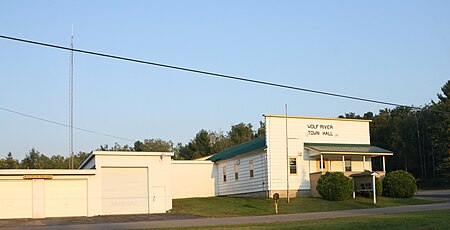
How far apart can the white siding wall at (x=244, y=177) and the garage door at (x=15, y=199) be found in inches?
623

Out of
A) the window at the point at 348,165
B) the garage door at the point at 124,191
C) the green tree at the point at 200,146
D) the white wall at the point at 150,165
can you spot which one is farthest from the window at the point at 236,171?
the green tree at the point at 200,146

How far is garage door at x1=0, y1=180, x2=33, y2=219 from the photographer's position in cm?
3216

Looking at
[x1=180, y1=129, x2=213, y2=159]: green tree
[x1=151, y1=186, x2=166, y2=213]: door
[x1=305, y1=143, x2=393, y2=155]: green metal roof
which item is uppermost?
[x1=180, y1=129, x2=213, y2=159]: green tree

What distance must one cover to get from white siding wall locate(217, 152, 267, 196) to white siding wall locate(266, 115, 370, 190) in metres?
0.83

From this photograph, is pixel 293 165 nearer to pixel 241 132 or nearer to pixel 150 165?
pixel 150 165

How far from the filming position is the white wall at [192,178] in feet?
152

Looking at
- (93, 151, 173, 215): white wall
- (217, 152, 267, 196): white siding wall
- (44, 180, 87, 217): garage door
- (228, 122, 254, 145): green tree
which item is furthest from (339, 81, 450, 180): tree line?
(44, 180, 87, 217): garage door

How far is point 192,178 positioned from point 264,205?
11.8m

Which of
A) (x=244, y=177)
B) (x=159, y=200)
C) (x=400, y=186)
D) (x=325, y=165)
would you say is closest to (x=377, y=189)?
(x=400, y=186)

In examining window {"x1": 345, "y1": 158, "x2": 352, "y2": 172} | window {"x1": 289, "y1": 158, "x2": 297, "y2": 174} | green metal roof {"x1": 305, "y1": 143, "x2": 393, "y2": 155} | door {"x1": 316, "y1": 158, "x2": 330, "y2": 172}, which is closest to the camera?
green metal roof {"x1": 305, "y1": 143, "x2": 393, "y2": 155}

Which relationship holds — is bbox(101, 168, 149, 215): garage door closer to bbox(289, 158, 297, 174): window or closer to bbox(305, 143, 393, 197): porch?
bbox(289, 158, 297, 174): window

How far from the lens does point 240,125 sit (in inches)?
3708

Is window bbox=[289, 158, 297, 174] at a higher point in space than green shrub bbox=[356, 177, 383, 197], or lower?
higher

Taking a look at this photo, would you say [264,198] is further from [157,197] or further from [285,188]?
[157,197]
